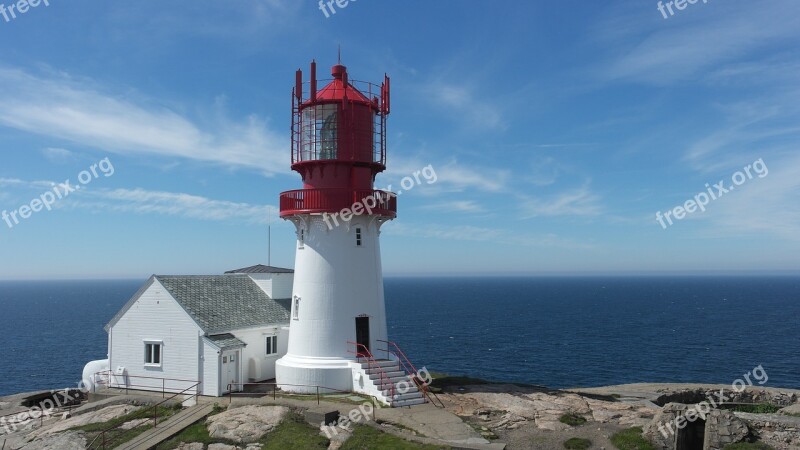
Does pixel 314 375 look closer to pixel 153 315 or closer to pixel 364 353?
pixel 364 353

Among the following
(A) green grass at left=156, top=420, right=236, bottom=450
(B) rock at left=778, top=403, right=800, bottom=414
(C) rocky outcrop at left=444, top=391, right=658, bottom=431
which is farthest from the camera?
(B) rock at left=778, top=403, right=800, bottom=414

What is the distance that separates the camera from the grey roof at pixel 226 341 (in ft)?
88.7

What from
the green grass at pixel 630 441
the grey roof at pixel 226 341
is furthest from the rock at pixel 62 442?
the green grass at pixel 630 441

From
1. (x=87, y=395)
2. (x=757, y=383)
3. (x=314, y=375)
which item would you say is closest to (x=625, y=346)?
(x=757, y=383)

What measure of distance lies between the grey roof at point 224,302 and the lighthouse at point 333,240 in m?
3.27

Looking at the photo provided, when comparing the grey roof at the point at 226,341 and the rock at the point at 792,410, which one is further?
the grey roof at the point at 226,341

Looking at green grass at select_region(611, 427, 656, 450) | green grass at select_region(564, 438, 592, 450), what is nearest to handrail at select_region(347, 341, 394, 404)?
green grass at select_region(564, 438, 592, 450)

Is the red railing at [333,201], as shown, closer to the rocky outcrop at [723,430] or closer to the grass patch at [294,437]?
A: the grass patch at [294,437]

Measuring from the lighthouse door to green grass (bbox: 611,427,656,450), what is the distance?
11.4 metres

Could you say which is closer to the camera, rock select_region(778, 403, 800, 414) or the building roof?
rock select_region(778, 403, 800, 414)

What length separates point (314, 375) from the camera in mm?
26531

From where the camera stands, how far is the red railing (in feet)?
88.4

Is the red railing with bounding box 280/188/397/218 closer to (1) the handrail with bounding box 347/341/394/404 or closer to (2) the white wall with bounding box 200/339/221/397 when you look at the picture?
(1) the handrail with bounding box 347/341/394/404

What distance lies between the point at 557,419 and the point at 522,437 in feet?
8.64
